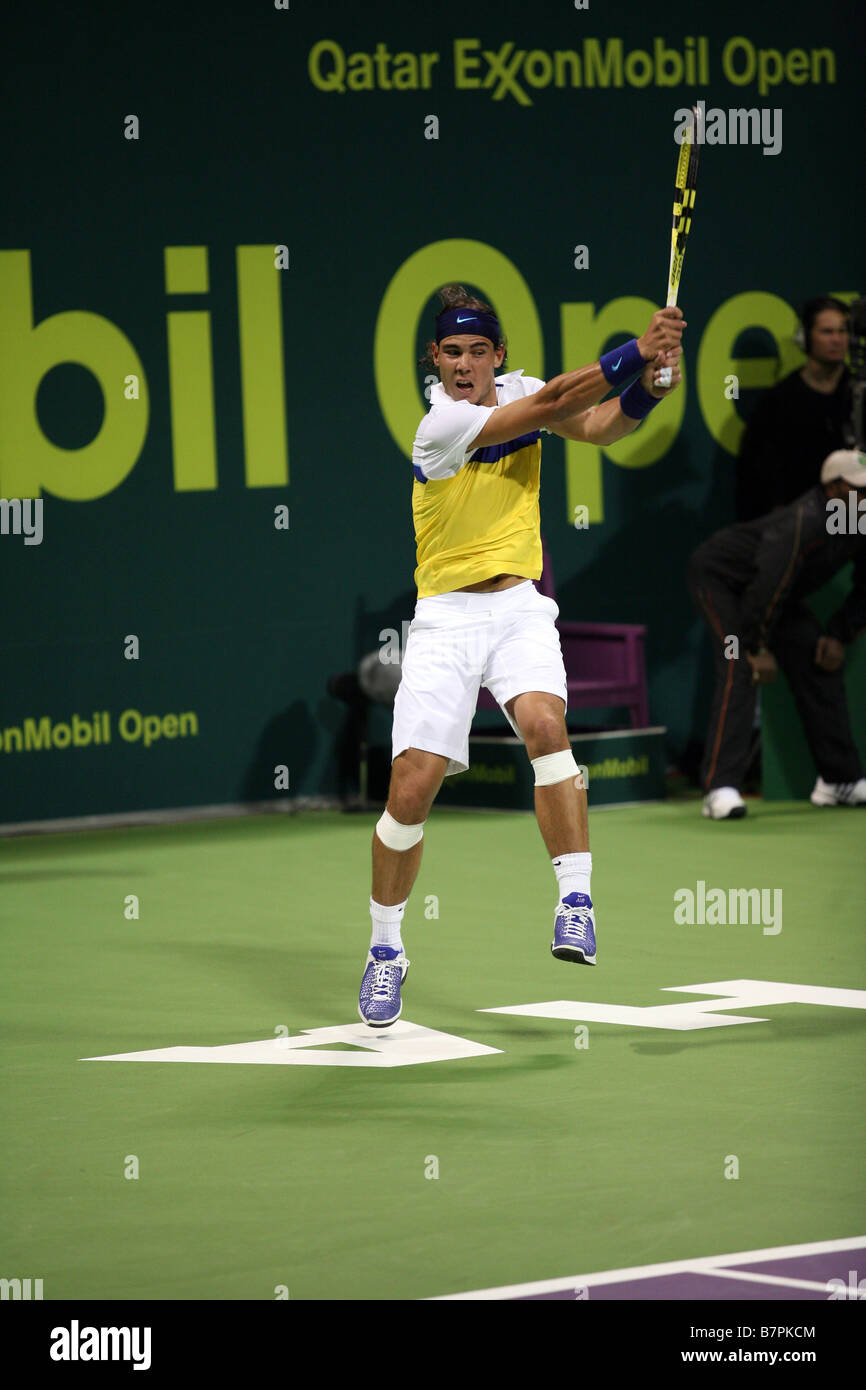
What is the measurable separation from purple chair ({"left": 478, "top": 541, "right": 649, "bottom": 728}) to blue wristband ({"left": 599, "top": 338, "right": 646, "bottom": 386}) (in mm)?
6038

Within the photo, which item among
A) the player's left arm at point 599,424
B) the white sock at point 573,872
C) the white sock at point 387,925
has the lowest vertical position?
the white sock at point 387,925

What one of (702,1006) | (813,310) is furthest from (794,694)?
(702,1006)

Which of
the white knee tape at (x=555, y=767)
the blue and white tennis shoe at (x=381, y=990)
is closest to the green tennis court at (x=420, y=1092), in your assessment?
the blue and white tennis shoe at (x=381, y=990)

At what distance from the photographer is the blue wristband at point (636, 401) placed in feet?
21.1

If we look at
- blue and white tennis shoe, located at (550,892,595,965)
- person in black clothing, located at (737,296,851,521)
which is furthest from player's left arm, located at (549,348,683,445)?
person in black clothing, located at (737,296,851,521)

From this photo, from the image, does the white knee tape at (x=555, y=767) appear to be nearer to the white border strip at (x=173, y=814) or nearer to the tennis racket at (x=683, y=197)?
the tennis racket at (x=683, y=197)

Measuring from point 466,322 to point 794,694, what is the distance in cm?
582

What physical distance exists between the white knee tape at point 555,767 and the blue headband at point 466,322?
1.31m

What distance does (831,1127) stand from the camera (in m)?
5.49

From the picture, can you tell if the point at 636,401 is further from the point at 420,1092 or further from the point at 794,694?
the point at 794,694

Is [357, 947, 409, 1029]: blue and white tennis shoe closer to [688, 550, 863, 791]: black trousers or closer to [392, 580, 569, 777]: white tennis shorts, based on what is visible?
[392, 580, 569, 777]: white tennis shorts
